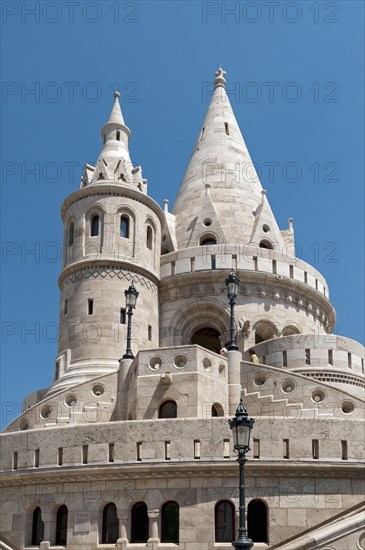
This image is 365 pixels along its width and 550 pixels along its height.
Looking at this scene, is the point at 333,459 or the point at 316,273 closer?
the point at 333,459

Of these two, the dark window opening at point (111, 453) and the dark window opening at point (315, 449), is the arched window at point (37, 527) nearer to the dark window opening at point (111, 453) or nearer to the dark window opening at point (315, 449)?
the dark window opening at point (111, 453)

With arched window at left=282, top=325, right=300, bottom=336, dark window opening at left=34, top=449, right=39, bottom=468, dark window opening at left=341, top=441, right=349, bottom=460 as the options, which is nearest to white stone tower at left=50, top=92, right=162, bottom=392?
dark window opening at left=34, top=449, right=39, bottom=468

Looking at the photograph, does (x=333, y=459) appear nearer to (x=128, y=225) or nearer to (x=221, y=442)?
(x=221, y=442)

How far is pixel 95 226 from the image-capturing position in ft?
94.2

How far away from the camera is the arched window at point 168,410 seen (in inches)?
869

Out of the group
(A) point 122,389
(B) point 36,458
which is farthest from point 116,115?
(B) point 36,458

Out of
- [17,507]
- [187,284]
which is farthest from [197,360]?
[187,284]

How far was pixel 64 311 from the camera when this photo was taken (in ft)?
92.1

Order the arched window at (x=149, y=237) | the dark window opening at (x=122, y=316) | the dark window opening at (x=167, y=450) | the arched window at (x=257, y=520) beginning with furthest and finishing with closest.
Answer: the arched window at (x=149, y=237)
the dark window opening at (x=122, y=316)
the dark window opening at (x=167, y=450)
the arched window at (x=257, y=520)

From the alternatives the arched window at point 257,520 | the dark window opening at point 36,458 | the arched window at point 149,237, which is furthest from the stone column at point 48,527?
the arched window at point 149,237

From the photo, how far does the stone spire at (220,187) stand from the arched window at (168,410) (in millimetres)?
11083

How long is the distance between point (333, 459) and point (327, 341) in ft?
18.5

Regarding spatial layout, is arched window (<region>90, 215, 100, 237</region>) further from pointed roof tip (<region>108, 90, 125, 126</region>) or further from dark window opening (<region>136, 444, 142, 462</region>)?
dark window opening (<region>136, 444, 142, 462</region>)

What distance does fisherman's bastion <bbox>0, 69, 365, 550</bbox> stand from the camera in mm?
19609
